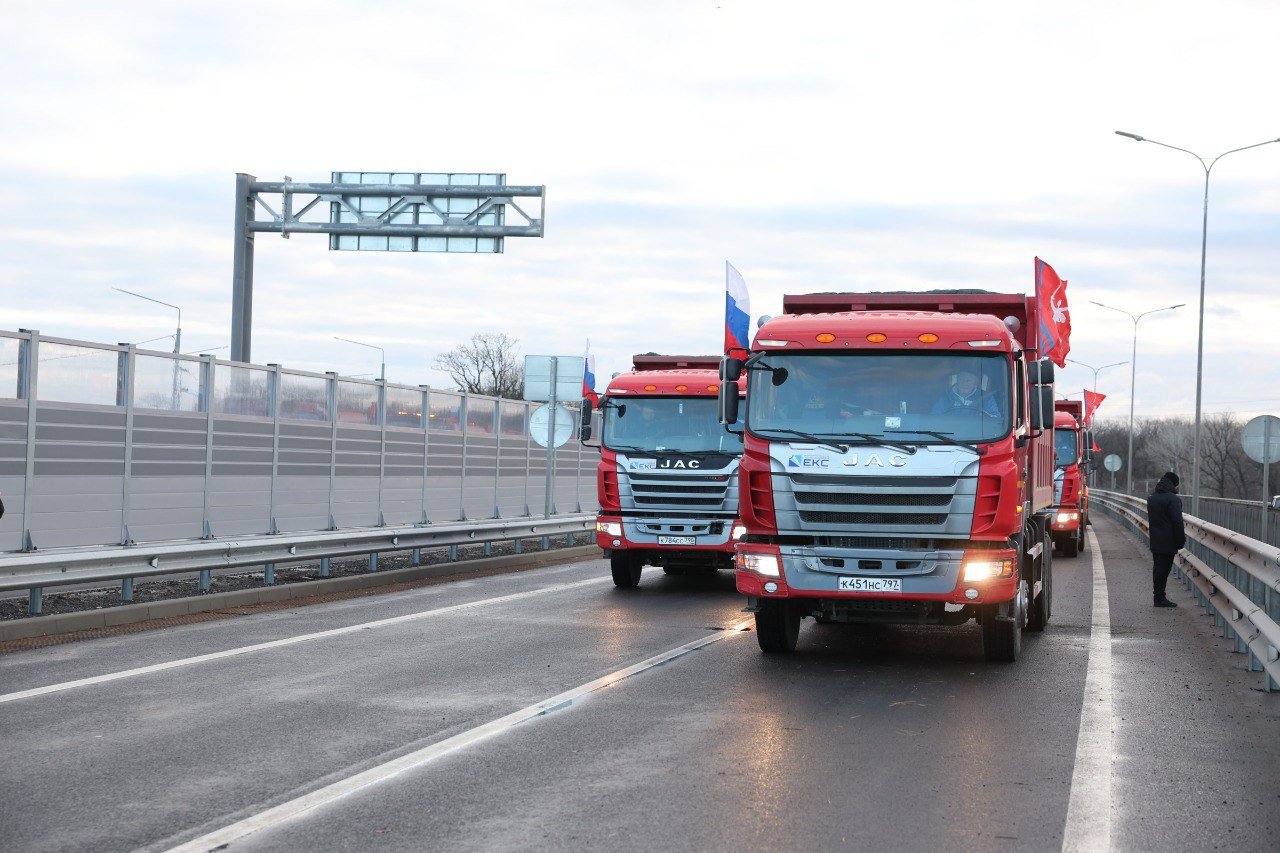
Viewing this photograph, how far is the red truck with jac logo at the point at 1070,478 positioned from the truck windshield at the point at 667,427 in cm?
928

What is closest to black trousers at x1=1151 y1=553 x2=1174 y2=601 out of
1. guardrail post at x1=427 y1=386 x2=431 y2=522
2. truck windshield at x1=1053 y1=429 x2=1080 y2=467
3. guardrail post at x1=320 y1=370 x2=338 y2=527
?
guardrail post at x1=320 y1=370 x2=338 y2=527

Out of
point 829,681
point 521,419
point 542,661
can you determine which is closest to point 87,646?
point 542,661

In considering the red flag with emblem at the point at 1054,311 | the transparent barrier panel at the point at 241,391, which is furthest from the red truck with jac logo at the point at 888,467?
the transparent barrier panel at the point at 241,391

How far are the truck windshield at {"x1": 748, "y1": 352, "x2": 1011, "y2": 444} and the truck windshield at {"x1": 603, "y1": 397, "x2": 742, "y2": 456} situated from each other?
7.00m

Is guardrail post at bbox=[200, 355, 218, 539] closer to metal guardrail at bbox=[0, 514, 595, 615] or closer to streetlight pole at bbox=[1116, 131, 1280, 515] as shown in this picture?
metal guardrail at bbox=[0, 514, 595, 615]

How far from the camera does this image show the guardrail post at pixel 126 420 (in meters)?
15.6

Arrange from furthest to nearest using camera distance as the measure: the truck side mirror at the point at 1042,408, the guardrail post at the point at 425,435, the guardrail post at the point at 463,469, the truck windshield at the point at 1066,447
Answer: the truck windshield at the point at 1066,447 < the guardrail post at the point at 463,469 < the guardrail post at the point at 425,435 < the truck side mirror at the point at 1042,408

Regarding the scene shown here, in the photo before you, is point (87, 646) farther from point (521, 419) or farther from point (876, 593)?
point (521, 419)

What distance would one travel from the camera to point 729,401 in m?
11.9

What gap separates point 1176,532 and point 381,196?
1946cm

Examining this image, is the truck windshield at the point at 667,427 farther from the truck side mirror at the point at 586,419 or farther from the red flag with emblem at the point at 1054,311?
the red flag with emblem at the point at 1054,311

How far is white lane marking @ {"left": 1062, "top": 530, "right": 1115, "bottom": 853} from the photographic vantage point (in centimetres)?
603

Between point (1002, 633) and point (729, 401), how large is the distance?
2.96 m

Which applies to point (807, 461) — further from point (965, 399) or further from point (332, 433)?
point (332, 433)
